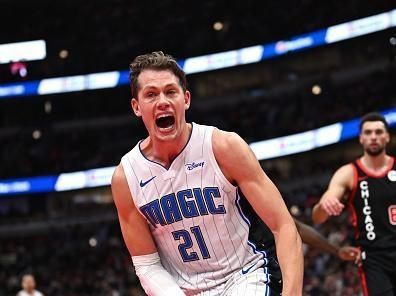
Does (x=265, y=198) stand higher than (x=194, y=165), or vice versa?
(x=194, y=165)

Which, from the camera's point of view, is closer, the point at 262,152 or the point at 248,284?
the point at 248,284

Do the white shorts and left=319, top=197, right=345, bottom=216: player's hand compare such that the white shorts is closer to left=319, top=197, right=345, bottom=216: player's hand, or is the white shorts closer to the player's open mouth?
the player's open mouth

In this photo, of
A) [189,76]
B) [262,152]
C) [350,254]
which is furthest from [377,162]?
[189,76]

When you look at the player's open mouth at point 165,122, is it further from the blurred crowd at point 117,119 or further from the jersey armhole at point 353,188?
the blurred crowd at point 117,119

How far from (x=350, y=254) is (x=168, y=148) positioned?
8.58 ft

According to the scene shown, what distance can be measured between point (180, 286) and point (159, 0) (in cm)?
3002

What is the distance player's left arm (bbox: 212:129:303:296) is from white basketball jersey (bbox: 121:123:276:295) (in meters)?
0.10

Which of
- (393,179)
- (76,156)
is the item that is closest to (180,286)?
(393,179)

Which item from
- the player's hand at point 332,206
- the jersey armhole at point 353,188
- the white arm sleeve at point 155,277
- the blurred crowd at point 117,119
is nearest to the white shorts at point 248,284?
the white arm sleeve at point 155,277

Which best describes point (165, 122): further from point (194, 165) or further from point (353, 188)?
point (353, 188)

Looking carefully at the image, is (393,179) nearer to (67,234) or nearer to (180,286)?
(180,286)

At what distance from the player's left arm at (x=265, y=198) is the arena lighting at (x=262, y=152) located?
20808mm

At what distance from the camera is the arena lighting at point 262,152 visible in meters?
25.0

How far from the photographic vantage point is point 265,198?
11.4 ft
